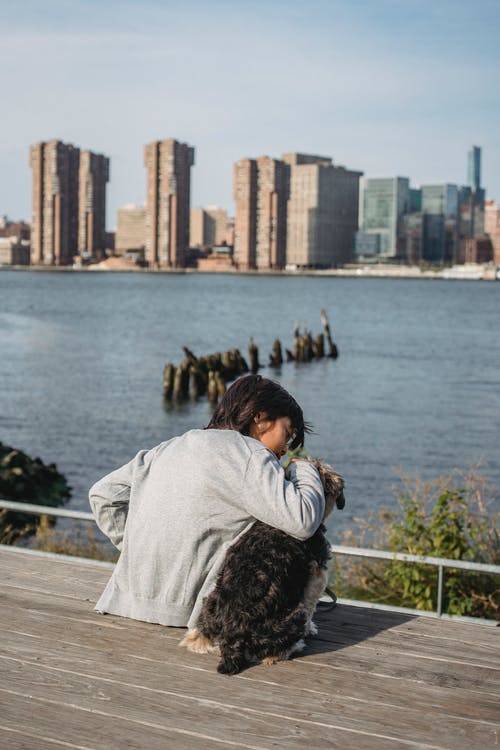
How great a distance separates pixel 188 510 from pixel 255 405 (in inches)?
19.1

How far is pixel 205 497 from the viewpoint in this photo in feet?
12.8

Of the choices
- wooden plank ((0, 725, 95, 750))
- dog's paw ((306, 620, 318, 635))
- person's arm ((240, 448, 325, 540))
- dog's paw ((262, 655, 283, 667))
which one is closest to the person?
person's arm ((240, 448, 325, 540))

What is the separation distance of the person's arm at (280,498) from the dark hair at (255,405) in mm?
223

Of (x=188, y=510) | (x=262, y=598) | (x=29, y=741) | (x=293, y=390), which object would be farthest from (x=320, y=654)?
(x=293, y=390)

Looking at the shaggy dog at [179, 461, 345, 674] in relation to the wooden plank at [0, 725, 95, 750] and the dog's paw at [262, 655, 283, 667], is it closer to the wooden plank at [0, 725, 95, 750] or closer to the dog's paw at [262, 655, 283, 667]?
the dog's paw at [262, 655, 283, 667]

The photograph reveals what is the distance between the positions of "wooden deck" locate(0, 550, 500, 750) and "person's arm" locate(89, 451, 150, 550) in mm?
396

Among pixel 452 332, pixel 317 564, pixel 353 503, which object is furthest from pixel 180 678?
pixel 452 332

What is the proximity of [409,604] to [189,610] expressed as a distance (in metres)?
3.85

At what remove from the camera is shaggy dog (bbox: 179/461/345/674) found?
374 centimetres

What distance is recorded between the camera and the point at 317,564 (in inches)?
151

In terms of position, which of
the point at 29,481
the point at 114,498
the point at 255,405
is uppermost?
the point at 255,405

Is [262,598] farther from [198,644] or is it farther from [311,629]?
[311,629]

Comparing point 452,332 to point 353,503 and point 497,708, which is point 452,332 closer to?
point 353,503

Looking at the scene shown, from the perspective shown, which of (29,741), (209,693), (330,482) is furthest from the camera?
(330,482)
